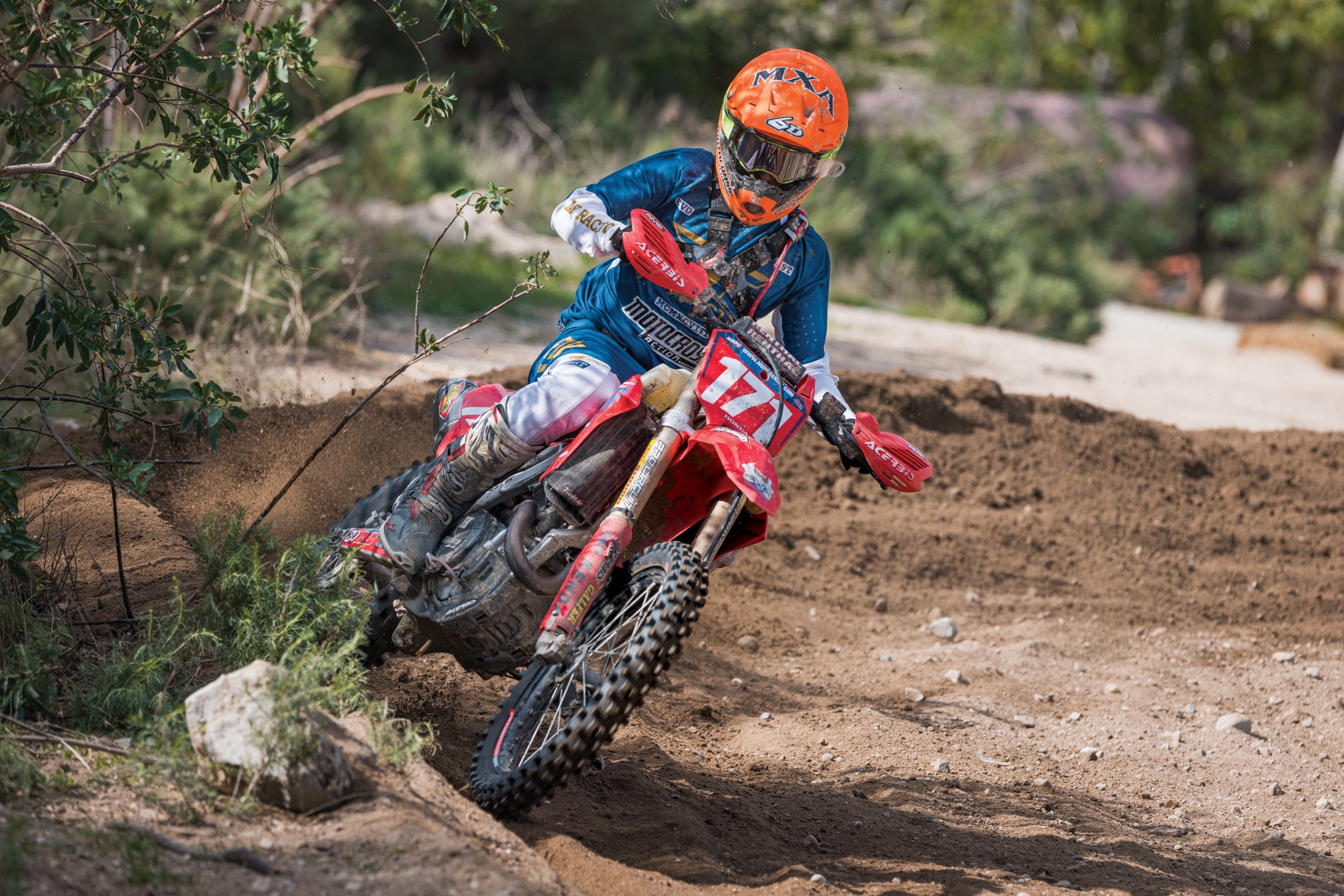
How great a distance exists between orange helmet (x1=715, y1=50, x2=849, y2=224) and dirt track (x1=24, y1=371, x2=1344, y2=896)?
73.8 inches

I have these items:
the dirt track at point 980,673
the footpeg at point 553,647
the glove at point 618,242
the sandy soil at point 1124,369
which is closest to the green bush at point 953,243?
the sandy soil at point 1124,369

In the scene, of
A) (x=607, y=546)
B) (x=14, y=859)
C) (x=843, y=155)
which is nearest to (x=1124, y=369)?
(x=843, y=155)

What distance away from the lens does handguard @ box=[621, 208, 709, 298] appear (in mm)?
3084

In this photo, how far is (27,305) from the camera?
6711 mm

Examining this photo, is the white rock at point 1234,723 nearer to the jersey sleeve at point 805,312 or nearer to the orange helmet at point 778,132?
the jersey sleeve at point 805,312

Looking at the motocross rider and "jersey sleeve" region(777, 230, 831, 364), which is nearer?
the motocross rider

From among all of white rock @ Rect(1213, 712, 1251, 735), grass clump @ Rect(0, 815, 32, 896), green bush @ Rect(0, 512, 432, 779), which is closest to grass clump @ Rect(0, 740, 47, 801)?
green bush @ Rect(0, 512, 432, 779)

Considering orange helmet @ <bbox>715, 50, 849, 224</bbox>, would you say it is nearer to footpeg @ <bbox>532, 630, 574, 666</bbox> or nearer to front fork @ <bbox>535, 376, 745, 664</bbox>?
front fork @ <bbox>535, 376, 745, 664</bbox>

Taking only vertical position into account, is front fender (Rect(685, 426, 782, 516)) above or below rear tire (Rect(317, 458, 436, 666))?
above

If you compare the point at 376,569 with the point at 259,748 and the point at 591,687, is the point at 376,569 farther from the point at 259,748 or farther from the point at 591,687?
the point at 259,748

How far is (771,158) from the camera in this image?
140 inches

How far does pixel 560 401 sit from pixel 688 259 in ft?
1.88

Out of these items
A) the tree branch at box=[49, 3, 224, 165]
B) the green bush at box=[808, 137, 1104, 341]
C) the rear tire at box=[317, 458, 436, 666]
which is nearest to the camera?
the tree branch at box=[49, 3, 224, 165]

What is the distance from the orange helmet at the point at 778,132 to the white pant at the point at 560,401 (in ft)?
2.31
